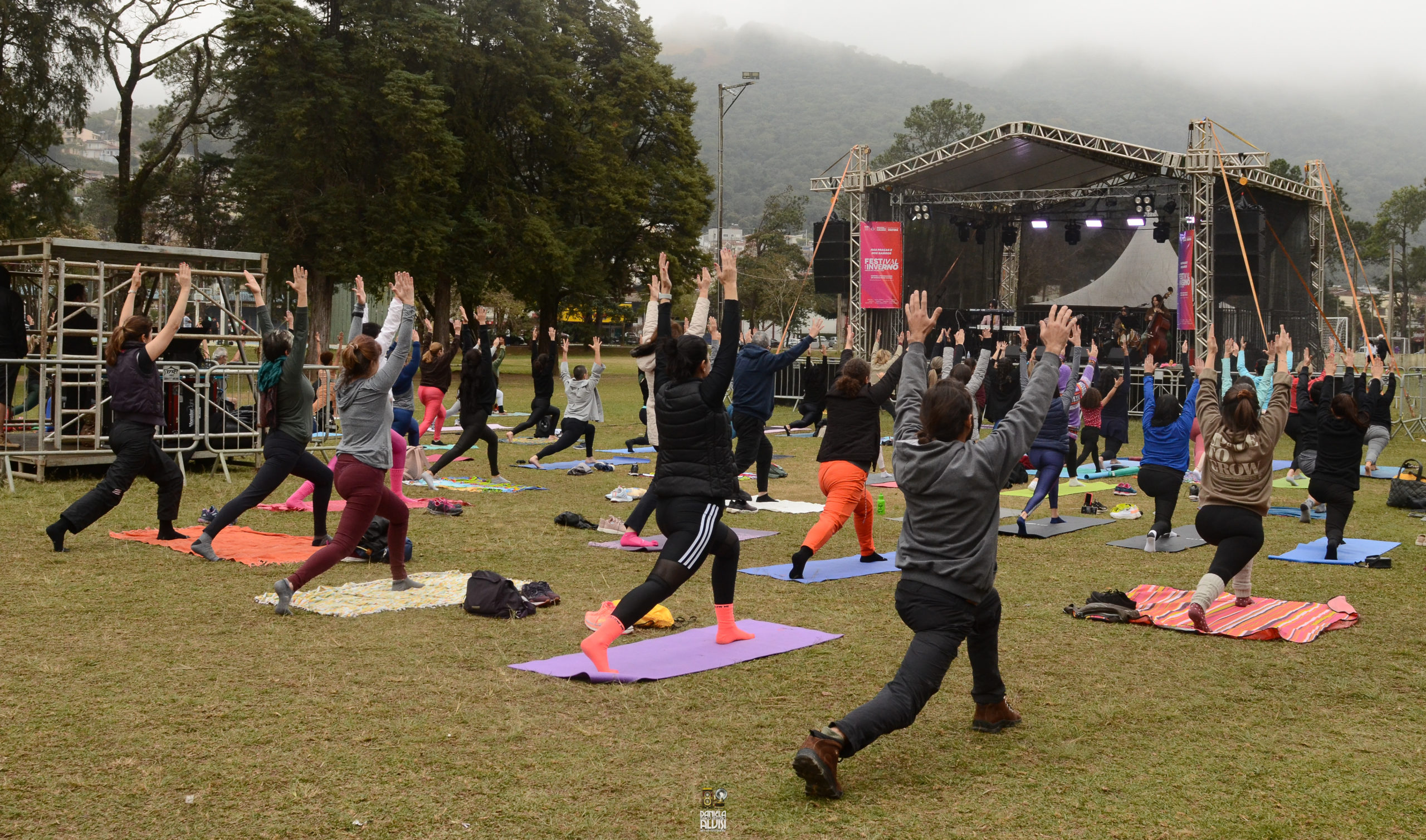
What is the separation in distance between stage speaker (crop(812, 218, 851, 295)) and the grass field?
1944cm

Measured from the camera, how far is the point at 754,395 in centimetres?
1120

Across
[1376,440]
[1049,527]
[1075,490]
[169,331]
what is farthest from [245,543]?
[1376,440]

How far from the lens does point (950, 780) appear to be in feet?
13.5

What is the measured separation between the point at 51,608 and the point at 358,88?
2856 cm

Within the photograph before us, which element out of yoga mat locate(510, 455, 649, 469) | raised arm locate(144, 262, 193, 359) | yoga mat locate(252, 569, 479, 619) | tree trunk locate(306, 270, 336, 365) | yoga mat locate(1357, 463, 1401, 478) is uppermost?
tree trunk locate(306, 270, 336, 365)

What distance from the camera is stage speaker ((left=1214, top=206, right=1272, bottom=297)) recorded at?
23.4 meters

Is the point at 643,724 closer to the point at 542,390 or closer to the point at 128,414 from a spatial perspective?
the point at 128,414

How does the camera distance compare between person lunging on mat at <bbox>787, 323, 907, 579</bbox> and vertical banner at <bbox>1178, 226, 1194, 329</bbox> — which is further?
vertical banner at <bbox>1178, 226, 1194, 329</bbox>

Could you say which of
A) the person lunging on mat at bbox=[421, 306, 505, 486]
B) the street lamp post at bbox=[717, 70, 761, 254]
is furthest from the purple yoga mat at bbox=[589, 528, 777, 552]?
the street lamp post at bbox=[717, 70, 761, 254]

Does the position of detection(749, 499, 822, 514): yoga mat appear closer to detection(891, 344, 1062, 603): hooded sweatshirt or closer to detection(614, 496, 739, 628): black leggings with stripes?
detection(614, 496, 739, 628): black leggings with stripes

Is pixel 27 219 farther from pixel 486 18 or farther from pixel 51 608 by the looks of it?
pixel 51 608

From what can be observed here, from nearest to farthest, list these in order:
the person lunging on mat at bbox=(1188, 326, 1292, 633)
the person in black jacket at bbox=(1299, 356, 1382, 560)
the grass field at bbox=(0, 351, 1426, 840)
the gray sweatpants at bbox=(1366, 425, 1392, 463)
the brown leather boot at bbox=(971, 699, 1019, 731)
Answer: the grass field at bbox=(0, 351, 1426, 840)
the brown leather boot at bbox=(971, 699, 1019, 731)
the person lunging on mat at bbox=(1188, 326, 1292, 633)
the person in black jacket at bbox=(1299, 356, 1382, 560)
the gray sweatpants at bbox=(1366, 425, 1392, 463)

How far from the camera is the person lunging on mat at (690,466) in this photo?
539 cm

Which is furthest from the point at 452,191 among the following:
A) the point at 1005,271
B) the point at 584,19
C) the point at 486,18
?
the point at 1005,271
